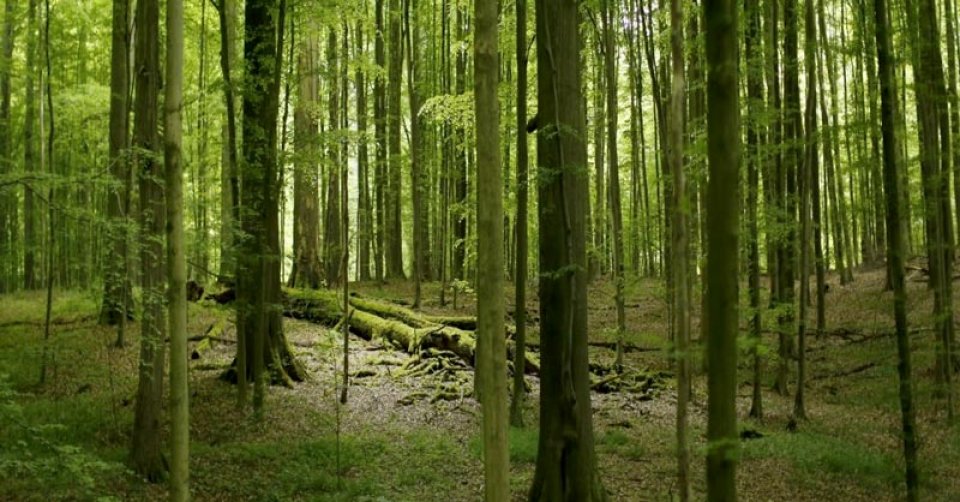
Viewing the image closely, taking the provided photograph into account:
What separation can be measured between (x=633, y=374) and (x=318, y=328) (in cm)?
777

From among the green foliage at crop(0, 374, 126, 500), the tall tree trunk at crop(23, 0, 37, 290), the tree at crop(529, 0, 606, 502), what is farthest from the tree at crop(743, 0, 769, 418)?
the tall tree trunk at crop(23, 0, 37, 290)

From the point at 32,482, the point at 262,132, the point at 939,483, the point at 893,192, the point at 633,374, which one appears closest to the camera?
the point at 893,192

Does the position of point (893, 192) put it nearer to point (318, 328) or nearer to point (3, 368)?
point (318, 328)

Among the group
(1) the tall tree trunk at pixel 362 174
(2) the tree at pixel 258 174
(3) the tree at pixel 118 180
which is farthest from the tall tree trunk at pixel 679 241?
(1) the tall tree trunk at pixel 362 174

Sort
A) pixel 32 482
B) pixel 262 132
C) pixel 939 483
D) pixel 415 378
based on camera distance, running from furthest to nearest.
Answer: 1. pixel 415 378
2. pixel 262 132
3. pixel 939 483
4. pixel 32 482

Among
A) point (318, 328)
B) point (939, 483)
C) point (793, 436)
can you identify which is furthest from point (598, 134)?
point (939, 483)

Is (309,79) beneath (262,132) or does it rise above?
above

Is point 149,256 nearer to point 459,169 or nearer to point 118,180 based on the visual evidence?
point 118,180

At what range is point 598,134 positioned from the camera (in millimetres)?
23062

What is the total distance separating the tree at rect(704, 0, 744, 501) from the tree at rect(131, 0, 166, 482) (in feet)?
22.6

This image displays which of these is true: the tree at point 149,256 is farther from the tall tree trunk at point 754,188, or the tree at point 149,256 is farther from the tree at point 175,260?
the tall tree trunk at point 754,188

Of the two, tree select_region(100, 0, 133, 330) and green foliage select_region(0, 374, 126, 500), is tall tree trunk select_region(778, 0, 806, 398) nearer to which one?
tree select_region(100, 0, 133, 330)

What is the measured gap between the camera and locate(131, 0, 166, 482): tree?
8.22 m

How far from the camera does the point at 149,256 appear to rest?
8523mm
